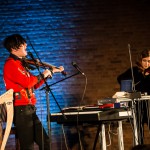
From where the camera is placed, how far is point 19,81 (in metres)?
3.95

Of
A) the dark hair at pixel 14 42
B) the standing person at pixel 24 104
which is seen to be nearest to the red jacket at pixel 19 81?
the standing person at pixel 24 104

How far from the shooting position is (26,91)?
157 inches

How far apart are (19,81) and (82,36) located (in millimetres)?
2262

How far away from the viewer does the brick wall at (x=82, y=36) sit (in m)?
5.92

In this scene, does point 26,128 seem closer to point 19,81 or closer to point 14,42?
point 19,81

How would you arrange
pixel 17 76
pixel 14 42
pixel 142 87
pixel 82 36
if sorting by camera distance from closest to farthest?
pixel 17 76
pixel 14 42
pixel 142 87
pixel 82 36

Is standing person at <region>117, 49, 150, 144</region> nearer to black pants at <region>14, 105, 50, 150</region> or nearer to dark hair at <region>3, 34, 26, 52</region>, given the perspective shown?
black pants at <region>14, 105, 50, 150</region>

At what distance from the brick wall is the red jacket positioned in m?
1.86

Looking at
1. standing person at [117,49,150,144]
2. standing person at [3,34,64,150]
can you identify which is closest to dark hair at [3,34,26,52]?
standing person at [3,34,64,150]

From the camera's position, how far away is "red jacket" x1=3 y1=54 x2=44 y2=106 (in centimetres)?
395

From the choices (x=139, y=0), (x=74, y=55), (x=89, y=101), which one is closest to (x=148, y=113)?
(x=89, y=101)

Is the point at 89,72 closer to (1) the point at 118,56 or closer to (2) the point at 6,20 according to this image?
(1) the point at 118,56

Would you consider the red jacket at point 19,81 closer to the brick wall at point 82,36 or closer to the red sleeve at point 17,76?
the red sleeve at point 17,76

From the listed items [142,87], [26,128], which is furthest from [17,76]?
[142,87]
